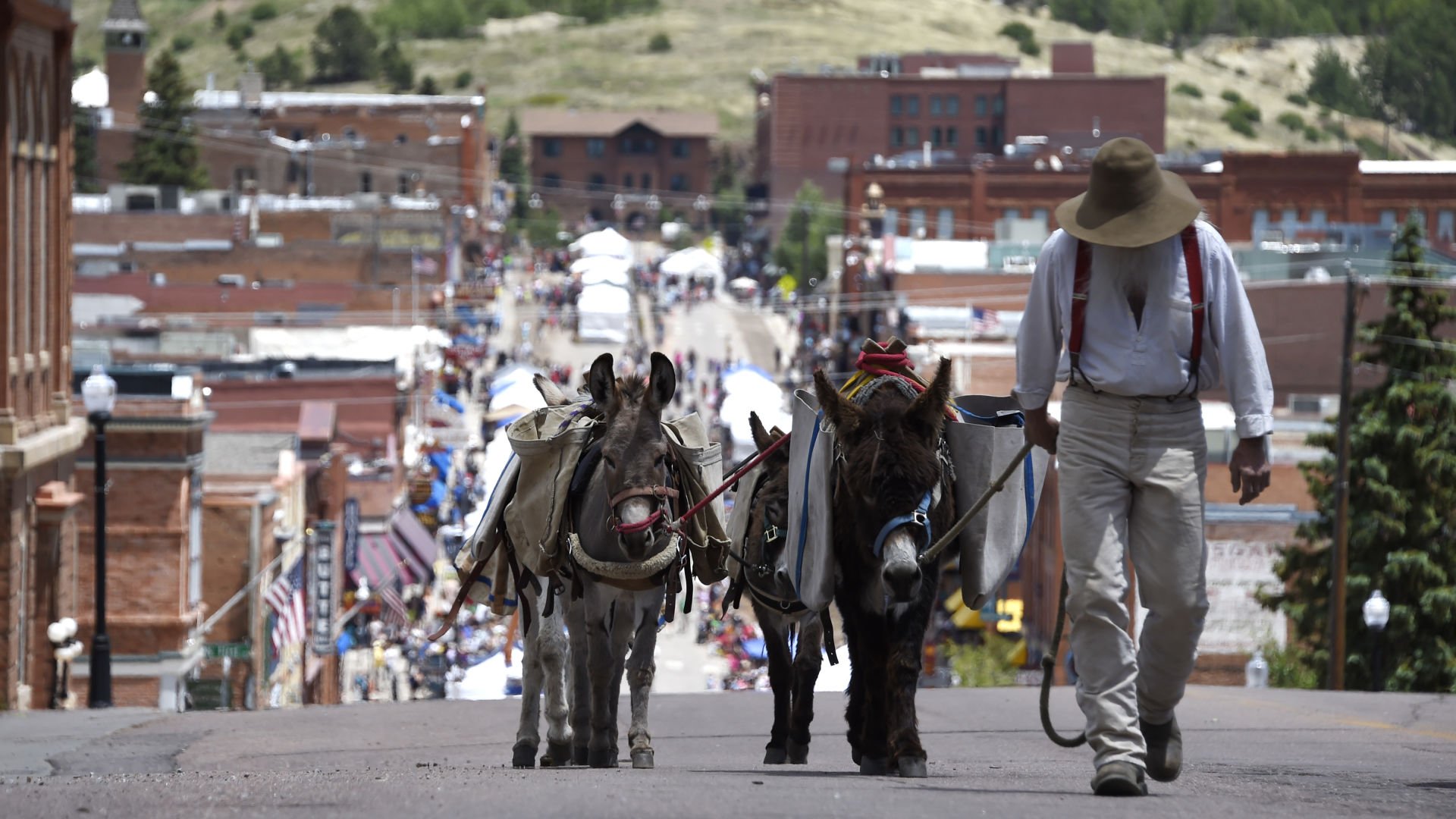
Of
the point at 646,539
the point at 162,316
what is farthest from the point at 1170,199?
the point at 162,316

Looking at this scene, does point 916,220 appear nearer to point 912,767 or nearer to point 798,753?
point 798,753

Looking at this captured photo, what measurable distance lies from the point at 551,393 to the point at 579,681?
190 cm

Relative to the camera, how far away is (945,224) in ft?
279

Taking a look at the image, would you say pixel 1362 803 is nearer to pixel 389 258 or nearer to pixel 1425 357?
pixel 1425 357

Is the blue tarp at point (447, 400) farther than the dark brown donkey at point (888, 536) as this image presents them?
Yes

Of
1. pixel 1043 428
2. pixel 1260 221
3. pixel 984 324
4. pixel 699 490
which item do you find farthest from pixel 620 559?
pixel 1260 221

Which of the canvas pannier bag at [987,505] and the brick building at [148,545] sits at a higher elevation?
the canvas pannier bag at [987,505]

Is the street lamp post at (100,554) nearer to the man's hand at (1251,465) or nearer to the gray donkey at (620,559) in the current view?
the gray donkey at (620,559)

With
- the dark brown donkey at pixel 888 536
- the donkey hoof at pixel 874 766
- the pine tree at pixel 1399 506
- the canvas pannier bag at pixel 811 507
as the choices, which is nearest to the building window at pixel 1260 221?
the pine tree at pixel 1399 506

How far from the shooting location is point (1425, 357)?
1292 inches

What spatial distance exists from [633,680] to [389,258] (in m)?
69.8

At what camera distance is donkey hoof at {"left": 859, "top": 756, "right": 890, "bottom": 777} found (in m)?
8.95

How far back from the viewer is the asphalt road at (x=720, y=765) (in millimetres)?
7133

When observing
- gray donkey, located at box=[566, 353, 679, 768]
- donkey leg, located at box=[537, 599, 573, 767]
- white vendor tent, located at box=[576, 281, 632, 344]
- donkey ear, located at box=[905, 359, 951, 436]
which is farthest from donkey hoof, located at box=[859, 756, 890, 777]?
white vendor tent, located at box=[576, 281, 632, 344]
